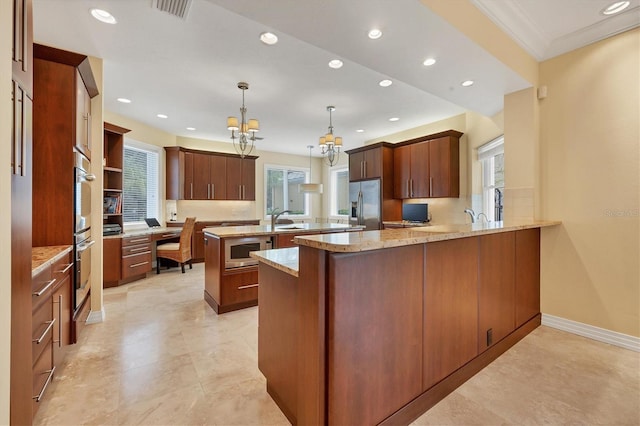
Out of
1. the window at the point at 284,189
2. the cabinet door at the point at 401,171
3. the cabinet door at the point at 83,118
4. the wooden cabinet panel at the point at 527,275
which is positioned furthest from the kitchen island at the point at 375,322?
the window at the point at 284,189

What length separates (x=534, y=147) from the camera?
9.53 feet

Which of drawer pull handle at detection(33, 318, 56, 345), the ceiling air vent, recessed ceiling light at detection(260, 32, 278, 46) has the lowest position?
drawer pull handle at detection(33, 318, 56, 345)

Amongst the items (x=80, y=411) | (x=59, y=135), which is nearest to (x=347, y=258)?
(x=80, y=411)

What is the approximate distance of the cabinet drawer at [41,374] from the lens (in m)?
1.51

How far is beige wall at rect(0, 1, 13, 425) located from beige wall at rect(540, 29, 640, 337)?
3.91 metres

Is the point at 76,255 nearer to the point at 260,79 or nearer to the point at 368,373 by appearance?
the point at 368,373

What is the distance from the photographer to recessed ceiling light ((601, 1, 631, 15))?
2197 millimetres

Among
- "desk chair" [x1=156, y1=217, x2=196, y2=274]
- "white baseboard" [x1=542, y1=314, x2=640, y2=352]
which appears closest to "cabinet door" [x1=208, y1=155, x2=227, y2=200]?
"desk chair" [x1=156, y1=217, x2=196, y2=274]

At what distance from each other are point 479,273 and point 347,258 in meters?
1.31

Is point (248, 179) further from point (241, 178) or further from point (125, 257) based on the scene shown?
point (125, 257)

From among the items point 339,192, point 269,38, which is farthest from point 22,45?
point 339,192

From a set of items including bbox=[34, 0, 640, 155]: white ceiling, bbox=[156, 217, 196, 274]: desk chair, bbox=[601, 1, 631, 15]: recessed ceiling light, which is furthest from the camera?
bbox=[156, 217, 196, 274]: desk chair

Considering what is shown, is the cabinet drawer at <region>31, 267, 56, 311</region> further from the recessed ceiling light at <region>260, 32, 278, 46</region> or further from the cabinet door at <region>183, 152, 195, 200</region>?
the cabinet door at <region>183, 152, 195, 200</region>

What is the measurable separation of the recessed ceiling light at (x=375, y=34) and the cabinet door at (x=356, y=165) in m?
4.28
